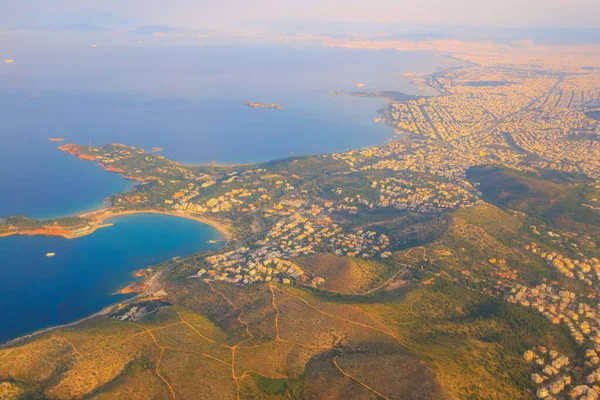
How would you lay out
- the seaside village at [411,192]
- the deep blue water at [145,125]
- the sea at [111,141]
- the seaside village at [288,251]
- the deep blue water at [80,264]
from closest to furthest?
the seaside village at [411,192], the deep blue water at [80,264], the seaside village at [288,251], the sea at [111,141], the deep blue water at [145,125]

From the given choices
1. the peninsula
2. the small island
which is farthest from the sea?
the peninsula

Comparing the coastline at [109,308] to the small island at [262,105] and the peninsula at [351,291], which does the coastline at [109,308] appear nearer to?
the peninsula at [351,291]

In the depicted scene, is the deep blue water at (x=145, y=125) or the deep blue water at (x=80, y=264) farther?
the deep blue water at (x=145, y=125)

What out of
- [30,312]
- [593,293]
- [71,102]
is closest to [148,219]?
[30,312]

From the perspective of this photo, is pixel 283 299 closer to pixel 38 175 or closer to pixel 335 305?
pixel 335 305

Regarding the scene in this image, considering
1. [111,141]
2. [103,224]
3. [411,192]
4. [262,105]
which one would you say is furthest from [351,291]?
[262,105]

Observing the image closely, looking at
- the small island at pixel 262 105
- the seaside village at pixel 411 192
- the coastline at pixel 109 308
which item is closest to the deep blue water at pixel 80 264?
the coastline at pixel 109 308
